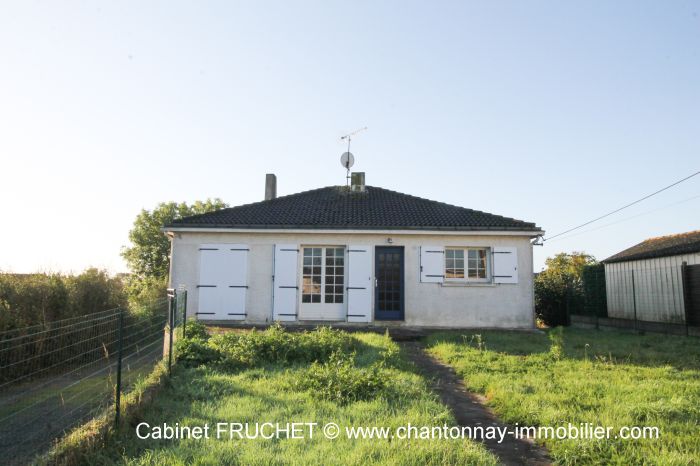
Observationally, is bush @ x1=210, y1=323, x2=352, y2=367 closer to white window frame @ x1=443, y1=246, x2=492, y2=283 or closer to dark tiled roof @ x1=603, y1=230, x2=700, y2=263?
white window frame @ x1=443, y1=246, x2=492, y2=283

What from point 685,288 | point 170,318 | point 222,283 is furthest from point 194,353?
point 685,288

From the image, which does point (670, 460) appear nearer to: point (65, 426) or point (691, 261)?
point (65, 426)

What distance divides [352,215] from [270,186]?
4.36 metres

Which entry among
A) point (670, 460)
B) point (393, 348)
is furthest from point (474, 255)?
point (670, 460)

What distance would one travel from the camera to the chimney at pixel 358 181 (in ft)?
50.3

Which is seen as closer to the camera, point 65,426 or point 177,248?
point 65,426

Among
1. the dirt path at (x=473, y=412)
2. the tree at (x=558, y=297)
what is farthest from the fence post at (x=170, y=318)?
the tree at (x=558, y=297)

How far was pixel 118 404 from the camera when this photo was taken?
13.1 ft

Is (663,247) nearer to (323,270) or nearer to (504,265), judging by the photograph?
A: (504,265)

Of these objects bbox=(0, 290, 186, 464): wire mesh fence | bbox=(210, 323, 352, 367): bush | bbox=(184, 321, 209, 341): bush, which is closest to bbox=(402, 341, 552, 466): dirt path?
bbox=(210, 323, 352, 367): bush

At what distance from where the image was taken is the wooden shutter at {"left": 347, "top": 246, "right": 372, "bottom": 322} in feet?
38.5

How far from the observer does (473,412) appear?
187 inches

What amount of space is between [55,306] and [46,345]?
6.58 feet

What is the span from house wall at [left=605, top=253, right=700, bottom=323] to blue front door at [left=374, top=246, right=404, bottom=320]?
21.7ft
